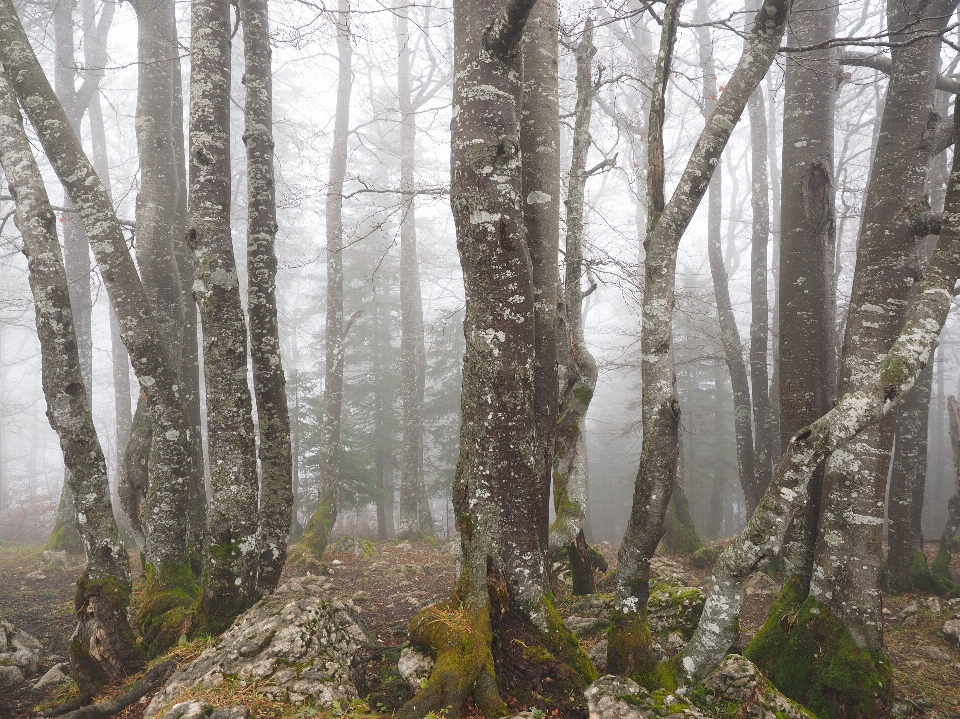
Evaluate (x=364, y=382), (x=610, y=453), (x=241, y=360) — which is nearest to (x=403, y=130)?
(x=364, y=382)

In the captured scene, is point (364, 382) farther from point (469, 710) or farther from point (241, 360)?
point (469, 710)

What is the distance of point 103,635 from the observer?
14.3 ft

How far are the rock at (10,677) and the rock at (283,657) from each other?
1.92 metres

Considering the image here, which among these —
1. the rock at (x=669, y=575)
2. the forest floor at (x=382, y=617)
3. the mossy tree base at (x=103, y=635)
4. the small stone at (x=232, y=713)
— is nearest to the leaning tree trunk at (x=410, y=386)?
the forest floor at (x=382, y=617)

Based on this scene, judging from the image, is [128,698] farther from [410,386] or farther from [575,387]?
[410,386]

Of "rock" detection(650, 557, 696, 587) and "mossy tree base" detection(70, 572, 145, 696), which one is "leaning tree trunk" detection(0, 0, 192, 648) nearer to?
"mossy tree base" detection(70, 572, 145, 696)

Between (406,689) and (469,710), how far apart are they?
2.94 feet

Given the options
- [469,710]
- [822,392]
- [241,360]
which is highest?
[241,360]

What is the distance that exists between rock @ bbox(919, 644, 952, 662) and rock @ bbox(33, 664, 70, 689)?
8.43 m

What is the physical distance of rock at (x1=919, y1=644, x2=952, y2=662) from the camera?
5.75 meters

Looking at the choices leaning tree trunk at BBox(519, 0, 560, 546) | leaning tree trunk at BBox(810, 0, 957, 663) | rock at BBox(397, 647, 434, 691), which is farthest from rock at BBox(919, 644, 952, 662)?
rock at BBox(397, 647, 434, 691)

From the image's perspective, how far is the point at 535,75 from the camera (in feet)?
17.6

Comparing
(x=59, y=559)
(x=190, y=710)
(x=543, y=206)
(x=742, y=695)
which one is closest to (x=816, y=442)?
(x=742, y=695)

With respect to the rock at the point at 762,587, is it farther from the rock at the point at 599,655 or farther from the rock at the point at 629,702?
the rock at the point at 629,702
